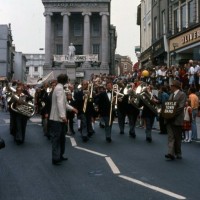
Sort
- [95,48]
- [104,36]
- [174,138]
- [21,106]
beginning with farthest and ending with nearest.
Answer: [95,48] → [104,36] → [21,106] → [174,138]

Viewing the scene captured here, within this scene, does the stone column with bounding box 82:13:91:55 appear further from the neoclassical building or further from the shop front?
the shop front

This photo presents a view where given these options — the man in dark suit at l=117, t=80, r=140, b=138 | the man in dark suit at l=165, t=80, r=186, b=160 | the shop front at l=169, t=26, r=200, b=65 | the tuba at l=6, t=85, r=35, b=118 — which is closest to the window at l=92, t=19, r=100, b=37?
the shop front at l=169, t=26, r=200, b=65

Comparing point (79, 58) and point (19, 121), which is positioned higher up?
point (79, 58)

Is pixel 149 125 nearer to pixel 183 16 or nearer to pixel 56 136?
pixel 56 136

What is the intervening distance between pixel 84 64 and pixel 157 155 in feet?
199

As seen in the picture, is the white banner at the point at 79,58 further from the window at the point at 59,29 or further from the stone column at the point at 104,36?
the window at the point at 59,29

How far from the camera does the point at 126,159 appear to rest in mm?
11914

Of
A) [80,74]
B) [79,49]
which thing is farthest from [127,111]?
[79,49]

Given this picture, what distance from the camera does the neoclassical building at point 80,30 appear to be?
75.7 metres

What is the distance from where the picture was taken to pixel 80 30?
8181 cm

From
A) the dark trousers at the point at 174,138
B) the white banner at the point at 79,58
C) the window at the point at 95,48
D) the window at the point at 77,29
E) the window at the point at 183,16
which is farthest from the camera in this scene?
the window at the point at 77,29

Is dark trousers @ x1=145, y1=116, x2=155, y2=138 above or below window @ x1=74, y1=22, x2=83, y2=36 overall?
below

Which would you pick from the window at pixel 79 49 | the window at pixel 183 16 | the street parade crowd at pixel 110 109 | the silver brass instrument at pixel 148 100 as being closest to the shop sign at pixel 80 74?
the window at pixel 79 49

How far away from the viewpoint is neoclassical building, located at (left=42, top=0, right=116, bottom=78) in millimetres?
75688
